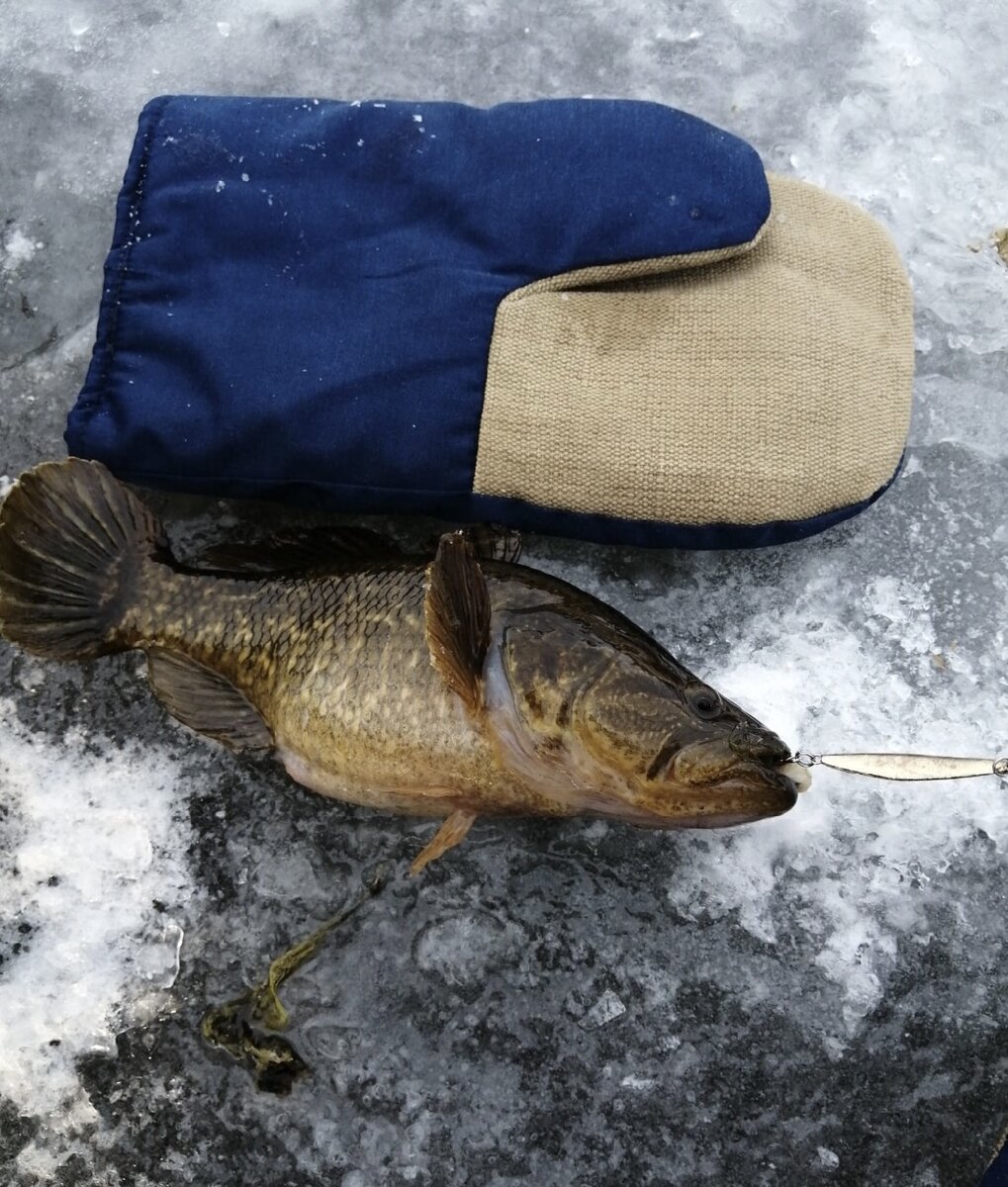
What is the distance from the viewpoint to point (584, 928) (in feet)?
8.05

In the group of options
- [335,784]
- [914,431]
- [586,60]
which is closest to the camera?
[335,784]

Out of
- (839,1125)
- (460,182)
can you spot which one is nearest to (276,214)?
(460,182)

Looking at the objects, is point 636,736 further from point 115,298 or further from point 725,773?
point 115,298

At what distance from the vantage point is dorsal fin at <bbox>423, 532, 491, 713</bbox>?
2.04m

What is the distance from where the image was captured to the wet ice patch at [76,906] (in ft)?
7.94

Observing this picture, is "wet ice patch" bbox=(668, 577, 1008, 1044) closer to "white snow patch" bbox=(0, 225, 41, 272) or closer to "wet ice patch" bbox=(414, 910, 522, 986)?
"wet ice patch" bbox=(414, 910, 522, 986)

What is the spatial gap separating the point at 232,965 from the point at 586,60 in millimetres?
2407

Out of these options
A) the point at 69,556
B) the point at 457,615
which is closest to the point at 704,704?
the point at 457,615

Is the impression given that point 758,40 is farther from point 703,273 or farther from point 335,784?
point 335,784

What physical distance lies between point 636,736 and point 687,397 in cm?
75

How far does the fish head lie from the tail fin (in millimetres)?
882

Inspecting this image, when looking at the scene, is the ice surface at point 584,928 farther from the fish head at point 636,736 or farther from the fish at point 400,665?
the fish head at point 636,736

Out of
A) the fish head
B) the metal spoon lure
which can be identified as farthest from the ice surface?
the fish head

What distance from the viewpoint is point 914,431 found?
265 cm
